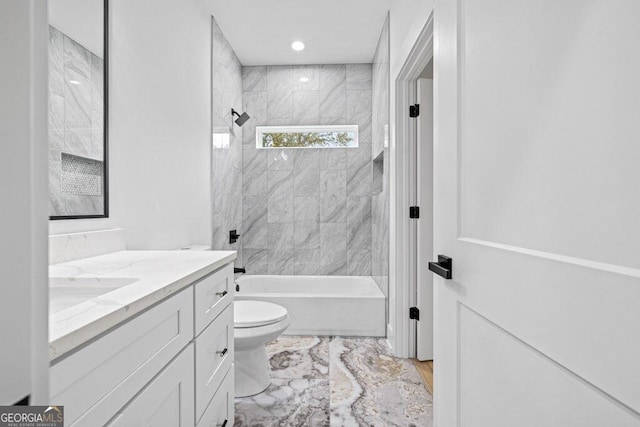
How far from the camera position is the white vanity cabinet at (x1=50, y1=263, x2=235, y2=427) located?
1.89 feet

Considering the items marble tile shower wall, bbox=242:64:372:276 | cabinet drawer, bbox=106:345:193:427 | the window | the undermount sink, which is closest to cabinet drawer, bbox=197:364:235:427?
cabinet drawer, bbox=106:345:193:427

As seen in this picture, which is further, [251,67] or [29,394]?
[251,67]

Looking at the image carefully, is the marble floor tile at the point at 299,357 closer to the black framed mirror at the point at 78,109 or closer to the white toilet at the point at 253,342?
the white toilet at the point at 253,342

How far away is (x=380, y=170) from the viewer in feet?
11.3

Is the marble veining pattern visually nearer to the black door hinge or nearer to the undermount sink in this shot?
the undermount sink

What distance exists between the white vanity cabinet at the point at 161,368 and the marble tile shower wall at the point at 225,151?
1605mm

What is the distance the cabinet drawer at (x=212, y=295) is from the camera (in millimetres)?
1101

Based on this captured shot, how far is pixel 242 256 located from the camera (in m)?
3.69

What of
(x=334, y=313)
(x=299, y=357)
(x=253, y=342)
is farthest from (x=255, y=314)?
(x=334, y=313)

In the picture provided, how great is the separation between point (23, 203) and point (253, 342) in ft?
5.58

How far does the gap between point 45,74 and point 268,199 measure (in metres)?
3.39

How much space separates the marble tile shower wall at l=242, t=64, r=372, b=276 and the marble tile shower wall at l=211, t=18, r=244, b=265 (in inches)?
6.3

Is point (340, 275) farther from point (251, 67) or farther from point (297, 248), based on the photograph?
point (251, 67)

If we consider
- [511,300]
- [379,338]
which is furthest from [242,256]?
[511,300]
